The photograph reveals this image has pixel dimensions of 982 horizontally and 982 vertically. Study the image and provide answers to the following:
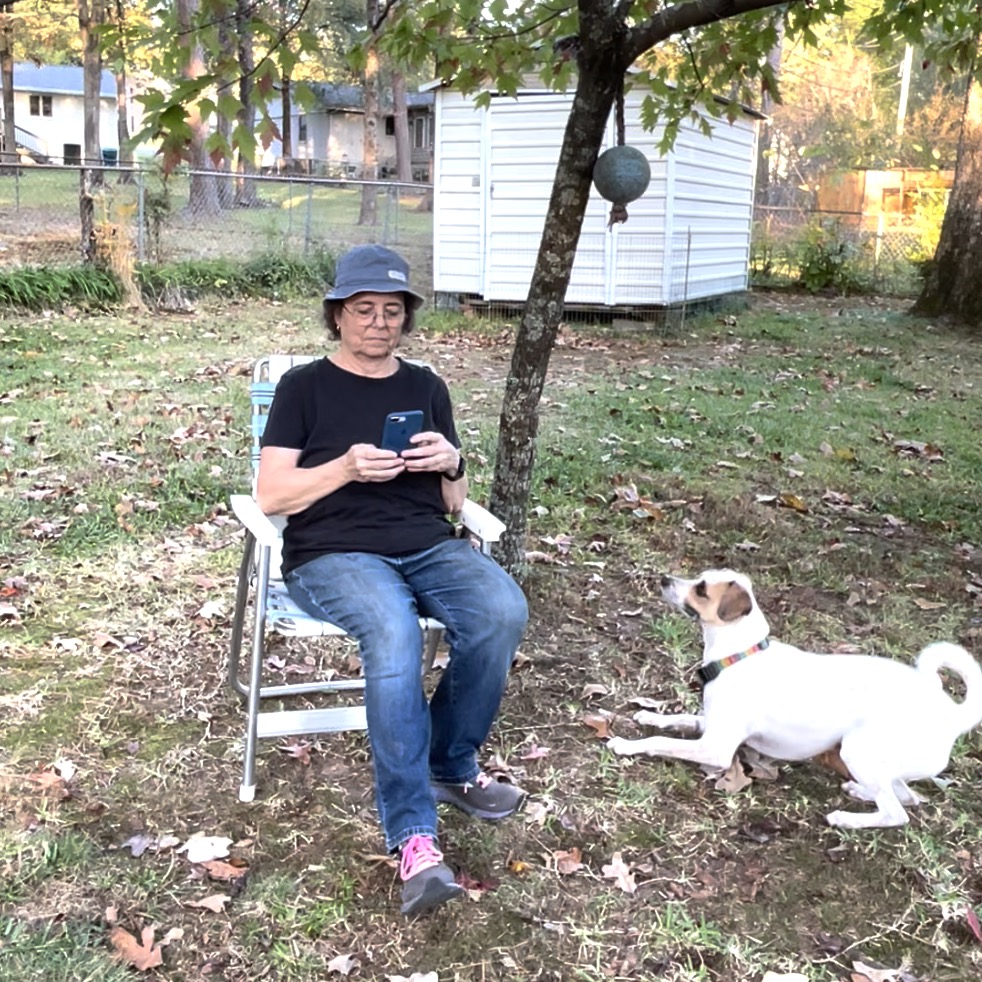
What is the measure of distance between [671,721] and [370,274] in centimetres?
174

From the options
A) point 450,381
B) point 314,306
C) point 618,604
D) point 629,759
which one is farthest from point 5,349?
point 629,759

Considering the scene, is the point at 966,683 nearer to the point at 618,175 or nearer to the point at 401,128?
the point at 618,175

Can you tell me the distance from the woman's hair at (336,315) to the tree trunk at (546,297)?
818 mm

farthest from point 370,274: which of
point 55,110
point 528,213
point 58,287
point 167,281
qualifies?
point 55,110

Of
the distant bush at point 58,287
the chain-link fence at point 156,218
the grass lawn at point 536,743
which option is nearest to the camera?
the grass lawn at point 536,743

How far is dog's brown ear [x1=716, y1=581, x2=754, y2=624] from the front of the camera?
306cm

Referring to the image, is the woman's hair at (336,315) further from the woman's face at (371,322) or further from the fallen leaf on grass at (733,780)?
the fallen leaf on grass at (733,780)

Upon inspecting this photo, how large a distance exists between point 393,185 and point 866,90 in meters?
30.9

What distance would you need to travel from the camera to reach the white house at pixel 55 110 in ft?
158

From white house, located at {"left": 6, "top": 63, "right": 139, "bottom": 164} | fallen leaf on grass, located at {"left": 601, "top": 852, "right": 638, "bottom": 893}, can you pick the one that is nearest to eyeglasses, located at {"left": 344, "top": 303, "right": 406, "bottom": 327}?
fallen leaf on grass, located at {"left": 601, "top": 852, "right": 638, "bottom": 893}

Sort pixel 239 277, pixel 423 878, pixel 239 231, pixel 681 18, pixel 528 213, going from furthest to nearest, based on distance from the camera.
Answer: pixel 239 231 → pixel 239 277 → pixel 528 213 → pixel 681 18 → pixel 423 878

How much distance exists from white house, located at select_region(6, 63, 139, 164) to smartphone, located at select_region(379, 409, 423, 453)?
49.9m

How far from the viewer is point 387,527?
294cm

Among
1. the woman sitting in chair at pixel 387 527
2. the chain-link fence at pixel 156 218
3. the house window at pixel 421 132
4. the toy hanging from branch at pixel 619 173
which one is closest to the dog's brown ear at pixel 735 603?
the woman sitting in chair at pixel 387 527
